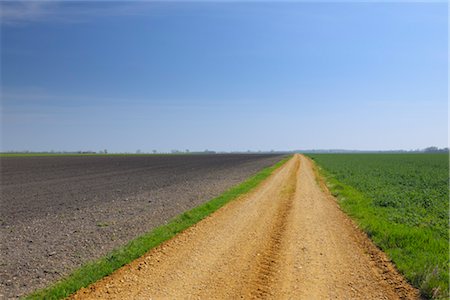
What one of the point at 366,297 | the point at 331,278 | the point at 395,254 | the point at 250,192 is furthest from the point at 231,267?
the point at 250,192

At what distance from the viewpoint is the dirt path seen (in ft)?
26.6

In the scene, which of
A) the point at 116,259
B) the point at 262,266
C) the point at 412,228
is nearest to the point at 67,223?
the point at 116,259

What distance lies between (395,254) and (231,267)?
4.94m

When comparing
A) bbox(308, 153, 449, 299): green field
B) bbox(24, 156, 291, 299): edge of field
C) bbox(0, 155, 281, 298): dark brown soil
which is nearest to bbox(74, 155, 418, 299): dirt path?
bbox(24, 156, 291, 299): edge of field

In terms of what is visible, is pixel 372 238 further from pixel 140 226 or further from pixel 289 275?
pixel 140 226

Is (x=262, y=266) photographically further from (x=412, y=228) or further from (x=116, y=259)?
(x=412, y=228)

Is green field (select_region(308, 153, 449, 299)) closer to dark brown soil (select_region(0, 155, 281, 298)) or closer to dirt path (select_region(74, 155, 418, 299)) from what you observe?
dirt path (select_region(74, 155, 418, 299))

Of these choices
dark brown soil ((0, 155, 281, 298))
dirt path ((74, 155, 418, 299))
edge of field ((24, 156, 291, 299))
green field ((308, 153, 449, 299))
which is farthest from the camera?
dark brown soil ((0, 155, 281, 298))

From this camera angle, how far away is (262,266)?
970 centimetres

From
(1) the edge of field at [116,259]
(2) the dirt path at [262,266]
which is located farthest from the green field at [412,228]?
(1) the edge of field at [116,259]

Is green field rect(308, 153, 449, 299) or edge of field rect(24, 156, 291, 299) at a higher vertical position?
green field rect(308, 153, 449, 299)

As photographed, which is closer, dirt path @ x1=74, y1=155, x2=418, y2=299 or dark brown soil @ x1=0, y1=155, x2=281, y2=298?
dirt path @ x1=74, y1=155, x2=418, y2=299

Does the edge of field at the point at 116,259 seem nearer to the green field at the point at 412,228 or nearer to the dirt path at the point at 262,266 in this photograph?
the dirt path at the point at 262,266

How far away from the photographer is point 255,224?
14773 millimetres
